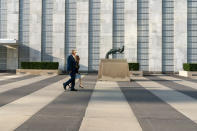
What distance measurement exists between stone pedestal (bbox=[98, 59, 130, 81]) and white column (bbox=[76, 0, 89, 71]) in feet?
47.9

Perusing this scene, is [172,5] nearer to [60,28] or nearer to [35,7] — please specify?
[60,28]

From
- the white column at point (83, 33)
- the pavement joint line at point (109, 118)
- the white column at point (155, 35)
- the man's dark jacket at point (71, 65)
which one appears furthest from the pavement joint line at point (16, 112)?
the white column at point (155, 35)

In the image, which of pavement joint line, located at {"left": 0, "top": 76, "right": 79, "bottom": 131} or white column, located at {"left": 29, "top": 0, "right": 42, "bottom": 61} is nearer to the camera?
pavement joint line, located at {"left": 0, "top": 76, "right": 79, "bottom": 131}

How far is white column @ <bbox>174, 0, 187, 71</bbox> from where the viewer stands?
3453 centimetres

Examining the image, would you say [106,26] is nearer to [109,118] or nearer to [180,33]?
[180,33]

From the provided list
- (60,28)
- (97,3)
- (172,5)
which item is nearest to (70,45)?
(60,28)

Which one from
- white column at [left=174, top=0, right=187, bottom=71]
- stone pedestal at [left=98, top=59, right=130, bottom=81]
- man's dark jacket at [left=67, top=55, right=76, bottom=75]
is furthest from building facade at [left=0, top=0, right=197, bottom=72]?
man's dark jacket at [left=67, top=55, right=76, bottom=75]

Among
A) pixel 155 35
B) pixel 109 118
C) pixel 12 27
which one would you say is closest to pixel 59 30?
pixel 12 27

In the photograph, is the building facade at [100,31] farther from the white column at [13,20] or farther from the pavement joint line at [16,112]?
the pavement joint line at [16,112]

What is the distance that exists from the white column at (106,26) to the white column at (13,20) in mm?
11477

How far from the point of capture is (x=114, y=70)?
20.9 metres

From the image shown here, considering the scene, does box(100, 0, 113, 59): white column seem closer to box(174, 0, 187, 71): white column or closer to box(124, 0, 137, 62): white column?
box(124, 0, 137, 62): white column

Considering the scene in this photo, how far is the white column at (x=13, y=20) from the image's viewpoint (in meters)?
36.4

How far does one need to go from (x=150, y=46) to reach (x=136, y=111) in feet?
90.5
